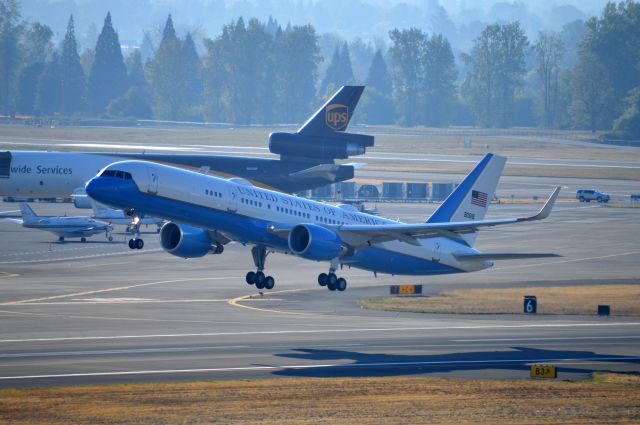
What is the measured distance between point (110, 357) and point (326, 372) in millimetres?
11973

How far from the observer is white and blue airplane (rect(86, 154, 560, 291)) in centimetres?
6250

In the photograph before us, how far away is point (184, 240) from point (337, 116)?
52061 millimetres

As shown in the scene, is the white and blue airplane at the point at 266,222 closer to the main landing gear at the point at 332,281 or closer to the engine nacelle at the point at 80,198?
the main landing gear at the point at 332,281

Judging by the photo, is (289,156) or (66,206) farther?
(66,206)

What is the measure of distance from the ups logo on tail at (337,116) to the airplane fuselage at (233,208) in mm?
Result: 41562

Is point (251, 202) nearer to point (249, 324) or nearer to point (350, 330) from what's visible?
point (249, 324)

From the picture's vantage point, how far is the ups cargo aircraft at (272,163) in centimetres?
11681

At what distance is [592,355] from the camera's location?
2480 inches

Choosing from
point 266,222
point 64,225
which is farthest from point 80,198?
point 266,222

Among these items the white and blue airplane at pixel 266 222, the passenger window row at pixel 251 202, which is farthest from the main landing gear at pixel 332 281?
the passenger window row at pixel 251 202

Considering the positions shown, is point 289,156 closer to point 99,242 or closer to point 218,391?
point 99,242

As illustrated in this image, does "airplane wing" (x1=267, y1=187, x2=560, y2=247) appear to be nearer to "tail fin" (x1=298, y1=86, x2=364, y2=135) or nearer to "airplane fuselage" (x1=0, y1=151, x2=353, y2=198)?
"tail fin" (x1=298, y1=86, x2=364, y2=135)

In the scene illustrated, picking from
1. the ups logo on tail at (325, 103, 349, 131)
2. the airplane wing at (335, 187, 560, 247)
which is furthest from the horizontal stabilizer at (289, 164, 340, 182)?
the airplane wing at (335, 187, 560, 247)

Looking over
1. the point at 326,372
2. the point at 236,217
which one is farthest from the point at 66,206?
the point at 326,372
